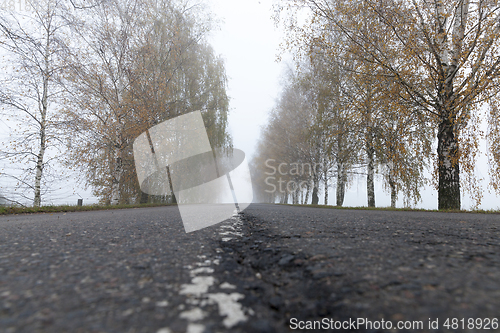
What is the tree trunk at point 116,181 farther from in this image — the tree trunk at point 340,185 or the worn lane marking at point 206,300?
the tree trunk at point 340,185

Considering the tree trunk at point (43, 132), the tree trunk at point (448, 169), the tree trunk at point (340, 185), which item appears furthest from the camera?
the tree trunk at point (340, 185)

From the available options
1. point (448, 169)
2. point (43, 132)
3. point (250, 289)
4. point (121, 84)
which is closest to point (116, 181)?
point (43, 132)

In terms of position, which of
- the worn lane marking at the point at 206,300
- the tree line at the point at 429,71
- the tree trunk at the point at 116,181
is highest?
the tree line at the point at 429,71

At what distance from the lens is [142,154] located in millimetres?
12789

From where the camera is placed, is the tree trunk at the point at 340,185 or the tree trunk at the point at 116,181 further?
the tree trunk at the point at 340,185

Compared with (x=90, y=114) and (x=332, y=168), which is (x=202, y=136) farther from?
(x=332, y=168)

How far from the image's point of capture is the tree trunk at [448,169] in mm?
7371

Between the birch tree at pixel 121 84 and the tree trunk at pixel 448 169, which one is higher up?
the birch tree at pixel 121 84

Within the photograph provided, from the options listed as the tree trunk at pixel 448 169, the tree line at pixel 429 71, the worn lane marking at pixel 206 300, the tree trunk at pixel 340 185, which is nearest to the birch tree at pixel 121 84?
the tree line at pixel 429 71

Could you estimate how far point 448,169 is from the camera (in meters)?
7.45

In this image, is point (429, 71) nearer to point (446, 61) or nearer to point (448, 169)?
point (446, 61)

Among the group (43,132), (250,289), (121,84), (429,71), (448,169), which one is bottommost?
(250,289)

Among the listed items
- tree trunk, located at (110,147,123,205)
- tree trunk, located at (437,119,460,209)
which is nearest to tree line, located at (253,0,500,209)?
tree trunk, located at (437,119,460,209)

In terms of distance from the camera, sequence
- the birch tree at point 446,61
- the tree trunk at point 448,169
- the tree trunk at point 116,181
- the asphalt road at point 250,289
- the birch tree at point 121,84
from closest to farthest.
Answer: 1. the asphalt road at point 250,289
2. the birch tree at point 446,61
3. the tree trunk at point 448,169
4. the birch tree at point 121,84
5. the tree trunk at point 116,181
